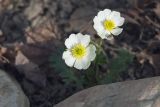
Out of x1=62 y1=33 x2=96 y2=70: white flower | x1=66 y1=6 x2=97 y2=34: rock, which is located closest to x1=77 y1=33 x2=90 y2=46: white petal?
x1=62 y1=33 x2=96 y2=70: white flower

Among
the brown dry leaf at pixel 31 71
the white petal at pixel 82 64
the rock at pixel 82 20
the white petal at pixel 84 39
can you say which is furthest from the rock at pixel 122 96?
the rock at pixel 82 20

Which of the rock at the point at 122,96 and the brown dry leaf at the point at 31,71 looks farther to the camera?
the brown dry leaf at the point at 31,71

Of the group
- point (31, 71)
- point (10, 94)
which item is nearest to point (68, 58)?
point (10, 94)

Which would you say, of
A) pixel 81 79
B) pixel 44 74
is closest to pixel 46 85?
pixel 44 74

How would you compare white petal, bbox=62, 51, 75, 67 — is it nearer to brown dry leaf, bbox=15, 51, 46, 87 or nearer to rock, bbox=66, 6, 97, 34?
brown dry leaf, bbox=15, 51, 46, 87

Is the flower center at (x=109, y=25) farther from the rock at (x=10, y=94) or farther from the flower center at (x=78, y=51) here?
the rock at (x=10, y=94)

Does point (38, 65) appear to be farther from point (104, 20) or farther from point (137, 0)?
point (137, 0)
